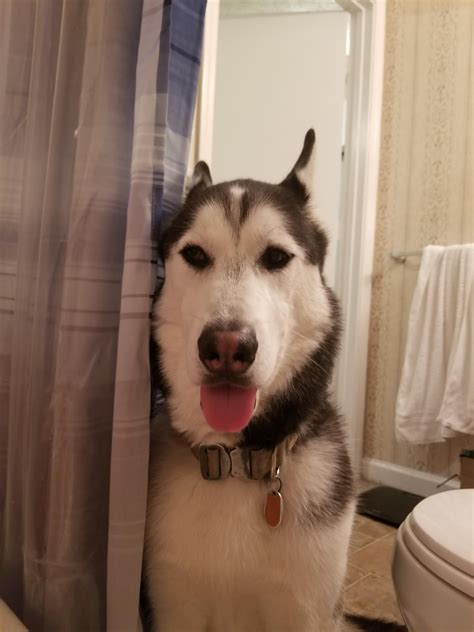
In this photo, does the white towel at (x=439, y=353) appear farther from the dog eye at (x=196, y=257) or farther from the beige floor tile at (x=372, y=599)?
the dog eye at (x=196, y=257)

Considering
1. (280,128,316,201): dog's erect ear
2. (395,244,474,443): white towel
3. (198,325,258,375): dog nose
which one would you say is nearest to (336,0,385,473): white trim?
(395,244,474,443): white towel

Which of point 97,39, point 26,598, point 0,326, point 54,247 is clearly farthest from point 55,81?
point 26,598

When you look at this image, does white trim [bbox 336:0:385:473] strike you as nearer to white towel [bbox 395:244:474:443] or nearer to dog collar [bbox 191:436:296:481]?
white towel [bbox 395:244:474:443]

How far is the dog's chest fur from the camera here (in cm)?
86

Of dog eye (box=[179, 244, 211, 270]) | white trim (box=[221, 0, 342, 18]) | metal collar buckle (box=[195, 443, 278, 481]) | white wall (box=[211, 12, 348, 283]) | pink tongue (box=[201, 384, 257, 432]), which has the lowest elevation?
metal collar buckle (box=[195, 443, 278, 481])

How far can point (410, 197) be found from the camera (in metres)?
2.64

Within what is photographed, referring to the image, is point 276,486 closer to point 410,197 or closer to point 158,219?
point 158,219

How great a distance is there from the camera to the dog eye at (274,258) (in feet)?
3.08

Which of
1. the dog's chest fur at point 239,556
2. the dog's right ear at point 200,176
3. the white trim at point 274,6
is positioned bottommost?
the dog's chest fur at point 239,556

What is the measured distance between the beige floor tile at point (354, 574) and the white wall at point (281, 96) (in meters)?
1.57

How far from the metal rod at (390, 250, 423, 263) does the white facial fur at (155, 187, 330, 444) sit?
69.6 inches

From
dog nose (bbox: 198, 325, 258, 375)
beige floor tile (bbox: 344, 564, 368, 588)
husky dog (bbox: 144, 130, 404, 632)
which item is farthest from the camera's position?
beige floor tile (bbox: 344, 564, 368, 588)

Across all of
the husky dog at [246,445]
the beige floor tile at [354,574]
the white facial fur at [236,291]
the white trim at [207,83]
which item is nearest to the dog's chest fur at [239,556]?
the husky dog at [246,445]

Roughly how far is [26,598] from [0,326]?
0.60 m
